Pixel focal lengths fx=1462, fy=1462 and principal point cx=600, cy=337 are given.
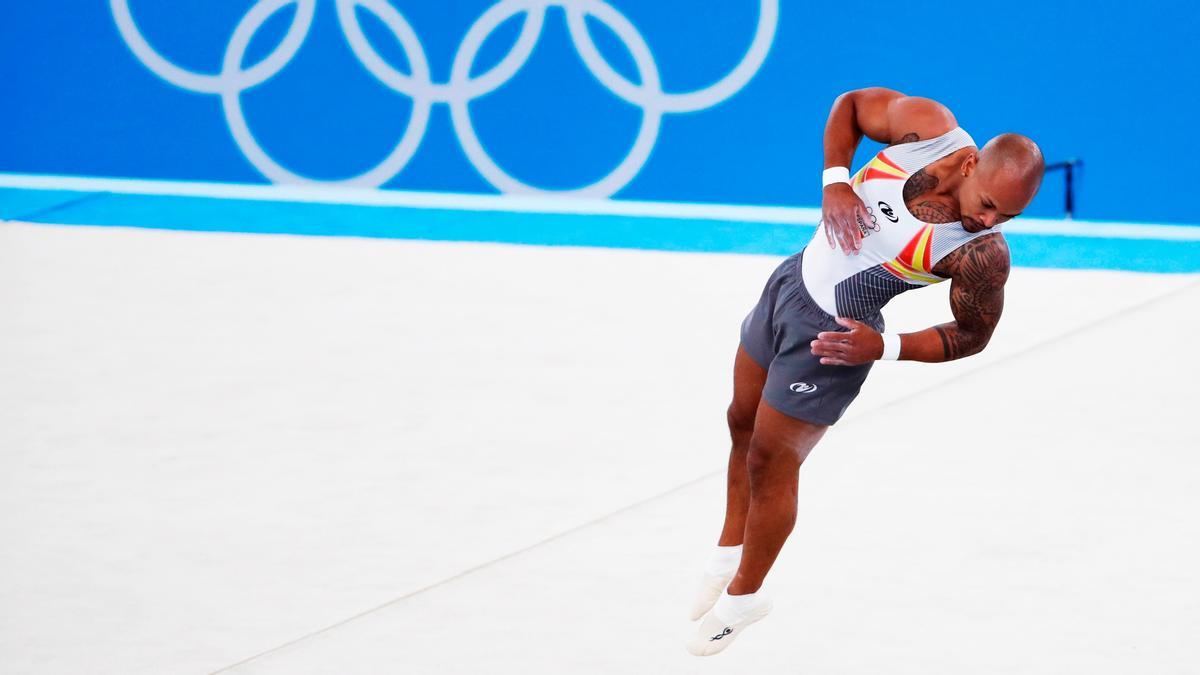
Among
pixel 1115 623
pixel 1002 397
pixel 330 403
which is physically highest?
pixel 330 403

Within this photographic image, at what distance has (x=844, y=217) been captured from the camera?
3582 millimetres

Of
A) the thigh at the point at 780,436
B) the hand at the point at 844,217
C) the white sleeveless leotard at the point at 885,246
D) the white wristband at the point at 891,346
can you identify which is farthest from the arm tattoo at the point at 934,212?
the thigh at the point at 780,436

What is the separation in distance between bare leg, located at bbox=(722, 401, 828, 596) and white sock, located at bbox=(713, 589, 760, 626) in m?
0.02

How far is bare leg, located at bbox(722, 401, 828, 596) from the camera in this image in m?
3.71

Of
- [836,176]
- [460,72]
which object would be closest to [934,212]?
[836,176]

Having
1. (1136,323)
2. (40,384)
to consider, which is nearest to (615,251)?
(1136,323)

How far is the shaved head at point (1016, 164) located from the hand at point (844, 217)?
16.2 inches

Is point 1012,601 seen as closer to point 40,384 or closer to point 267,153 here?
point 40,384

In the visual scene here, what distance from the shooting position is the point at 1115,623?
3979mm

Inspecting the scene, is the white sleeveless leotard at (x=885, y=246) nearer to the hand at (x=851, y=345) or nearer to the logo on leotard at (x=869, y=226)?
the logo on leotard at (x=869, y=226)

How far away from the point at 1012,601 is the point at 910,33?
17.8 feet

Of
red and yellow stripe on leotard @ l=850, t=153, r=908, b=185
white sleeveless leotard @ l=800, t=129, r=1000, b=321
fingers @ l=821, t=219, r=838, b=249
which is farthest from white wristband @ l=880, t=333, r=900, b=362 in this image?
red and yellow stripe on leotard @ l=850, t=153, r=908, b=185

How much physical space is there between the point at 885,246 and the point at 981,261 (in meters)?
0.26

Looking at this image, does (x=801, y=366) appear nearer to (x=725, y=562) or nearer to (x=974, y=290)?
(x=974, y=290)
